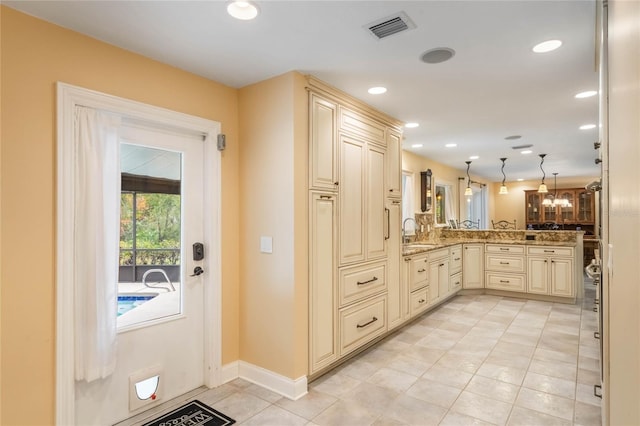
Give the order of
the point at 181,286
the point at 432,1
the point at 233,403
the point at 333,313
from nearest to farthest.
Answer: the point at 432,1 → the point at 233,403 → the point at 181,286 → the point at 333,313

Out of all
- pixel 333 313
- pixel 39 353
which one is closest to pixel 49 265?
pixel 39 353

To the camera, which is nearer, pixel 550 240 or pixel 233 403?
pixel 233 403

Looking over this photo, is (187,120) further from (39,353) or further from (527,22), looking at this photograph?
(527,22)

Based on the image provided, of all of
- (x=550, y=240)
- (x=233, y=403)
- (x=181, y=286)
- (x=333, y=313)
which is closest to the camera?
(x=233, y=403)

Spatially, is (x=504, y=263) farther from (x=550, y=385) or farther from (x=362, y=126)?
(x=362, y=126)

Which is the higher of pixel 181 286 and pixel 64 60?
pixel 64 60

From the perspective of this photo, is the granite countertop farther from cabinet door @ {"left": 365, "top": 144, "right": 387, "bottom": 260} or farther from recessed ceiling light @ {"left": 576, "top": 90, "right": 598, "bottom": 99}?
recessed ceiling light @ {"left": 576, "top": 90, "right": 598, "bottom": 99}

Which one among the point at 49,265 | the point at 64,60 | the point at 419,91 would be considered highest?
the point at 419,91

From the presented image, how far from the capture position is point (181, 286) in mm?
2697

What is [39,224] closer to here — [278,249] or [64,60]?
[64,60]

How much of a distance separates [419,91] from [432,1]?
134cm

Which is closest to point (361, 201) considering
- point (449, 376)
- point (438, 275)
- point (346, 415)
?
point (449, 376)

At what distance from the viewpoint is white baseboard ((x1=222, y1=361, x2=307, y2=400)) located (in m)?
2.61

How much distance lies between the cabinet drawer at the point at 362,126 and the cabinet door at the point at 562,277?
3.68 metres
